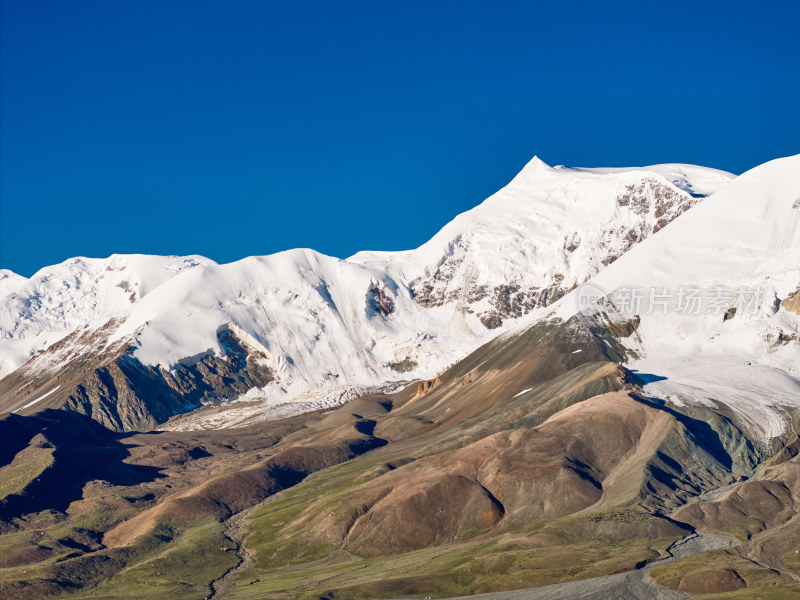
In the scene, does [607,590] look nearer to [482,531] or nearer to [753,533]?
[753,533]

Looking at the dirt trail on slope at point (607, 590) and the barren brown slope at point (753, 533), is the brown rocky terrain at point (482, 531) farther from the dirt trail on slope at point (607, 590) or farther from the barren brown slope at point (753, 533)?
the dirt trail on slope at point (607, 590)

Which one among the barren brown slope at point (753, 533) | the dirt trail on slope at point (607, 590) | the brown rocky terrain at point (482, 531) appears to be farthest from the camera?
the brown rocky terrain at point (482, 531)

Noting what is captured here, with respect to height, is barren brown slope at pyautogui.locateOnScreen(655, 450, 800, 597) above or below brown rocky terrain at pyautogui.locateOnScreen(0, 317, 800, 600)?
below

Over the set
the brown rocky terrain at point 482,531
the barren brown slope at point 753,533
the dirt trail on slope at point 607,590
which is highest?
the brown rocky terrain at point 482,531

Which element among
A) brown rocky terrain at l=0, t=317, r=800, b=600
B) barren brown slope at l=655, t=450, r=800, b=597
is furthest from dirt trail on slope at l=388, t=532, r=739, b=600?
barren brown slope at l=655, t=450, r=800, b=597

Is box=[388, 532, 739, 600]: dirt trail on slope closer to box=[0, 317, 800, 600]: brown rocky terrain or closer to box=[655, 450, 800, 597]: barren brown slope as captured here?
box=[0, 317, 800, 600]: brown rocky terrain

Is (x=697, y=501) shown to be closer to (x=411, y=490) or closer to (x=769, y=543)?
(x=769, y=543)

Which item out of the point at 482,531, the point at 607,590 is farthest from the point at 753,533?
the point at 482,531

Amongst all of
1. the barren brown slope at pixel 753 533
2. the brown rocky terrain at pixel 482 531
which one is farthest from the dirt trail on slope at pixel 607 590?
the barren brown slope at pixel 753 533

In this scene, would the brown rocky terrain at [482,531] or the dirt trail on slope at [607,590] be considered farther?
the brown rocky terrain at [482,531]

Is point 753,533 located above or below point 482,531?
below

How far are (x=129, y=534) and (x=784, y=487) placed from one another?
124 m

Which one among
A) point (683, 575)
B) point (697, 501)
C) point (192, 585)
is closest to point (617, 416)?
point (697, 501)

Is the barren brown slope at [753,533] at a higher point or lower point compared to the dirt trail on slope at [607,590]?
lower
